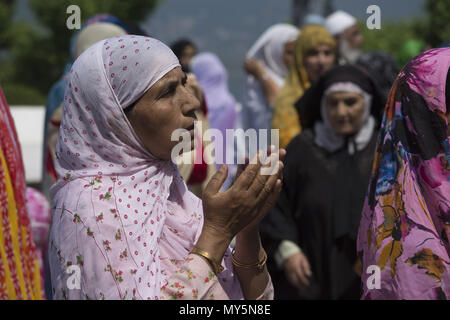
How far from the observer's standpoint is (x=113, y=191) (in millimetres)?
1965

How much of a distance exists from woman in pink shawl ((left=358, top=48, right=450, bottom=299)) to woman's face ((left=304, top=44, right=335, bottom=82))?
3506 mm

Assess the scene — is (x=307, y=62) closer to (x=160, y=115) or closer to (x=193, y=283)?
(x=160, y=115)

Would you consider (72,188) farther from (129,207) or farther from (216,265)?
(216,265)

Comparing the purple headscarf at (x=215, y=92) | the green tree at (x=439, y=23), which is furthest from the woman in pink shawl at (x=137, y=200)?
the green tree at (x=439, y=23)

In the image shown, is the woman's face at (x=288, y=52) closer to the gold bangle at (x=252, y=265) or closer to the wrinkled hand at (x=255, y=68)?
the wrinkled hand at (x=255, y=68)

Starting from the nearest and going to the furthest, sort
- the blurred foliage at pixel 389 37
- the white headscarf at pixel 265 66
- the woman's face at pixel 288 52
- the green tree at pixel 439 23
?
the white headscarf at pixel 265 66 → the woman's face at pixel 288 52 → the green tree at pixel 439 23 → the blurred foliage at pixel 389 37

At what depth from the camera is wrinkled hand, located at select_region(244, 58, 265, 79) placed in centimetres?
652

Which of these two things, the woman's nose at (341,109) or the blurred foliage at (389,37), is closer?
the woman's nose at (341,109)

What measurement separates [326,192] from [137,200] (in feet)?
6.52

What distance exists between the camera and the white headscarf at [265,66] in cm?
647

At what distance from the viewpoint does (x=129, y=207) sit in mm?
1966

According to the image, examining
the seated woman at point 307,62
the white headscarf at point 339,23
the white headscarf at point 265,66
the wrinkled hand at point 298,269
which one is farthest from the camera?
the white headscarf at point 339,23
